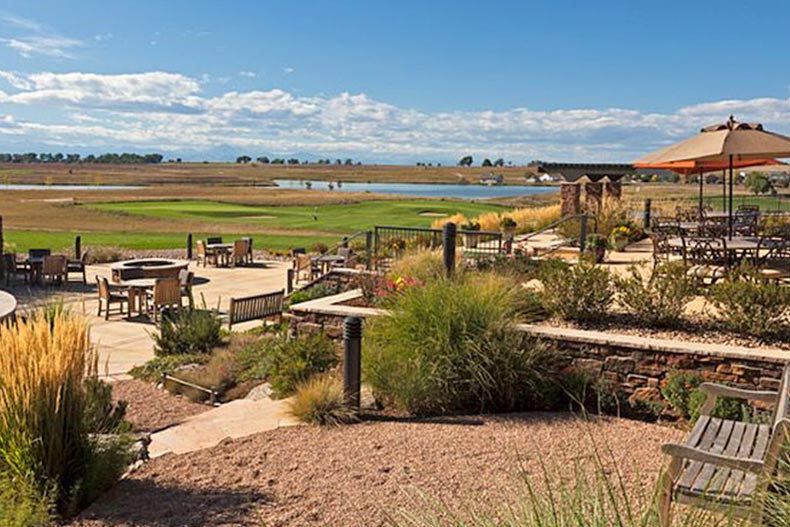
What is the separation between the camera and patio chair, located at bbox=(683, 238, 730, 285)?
35.3ft

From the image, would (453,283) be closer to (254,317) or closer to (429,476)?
(429,476)

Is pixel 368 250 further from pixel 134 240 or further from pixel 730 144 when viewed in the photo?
pixel 134 240

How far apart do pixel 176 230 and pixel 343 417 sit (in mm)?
36547

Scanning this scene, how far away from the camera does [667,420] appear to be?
264 inches

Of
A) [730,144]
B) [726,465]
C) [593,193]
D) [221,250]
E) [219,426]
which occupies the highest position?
[730,144]

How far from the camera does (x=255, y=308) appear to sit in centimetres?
1259

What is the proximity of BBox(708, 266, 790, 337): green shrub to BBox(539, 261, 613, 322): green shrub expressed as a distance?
112 cm

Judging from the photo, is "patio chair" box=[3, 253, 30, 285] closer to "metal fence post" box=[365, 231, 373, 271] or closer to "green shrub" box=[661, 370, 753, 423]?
"metal fence post" box=[365, 231, 373, 271]

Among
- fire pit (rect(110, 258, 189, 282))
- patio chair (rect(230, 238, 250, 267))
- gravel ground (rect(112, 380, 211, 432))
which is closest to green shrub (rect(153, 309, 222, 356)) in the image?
gravel ground (rect(112, 380, 211, 432))

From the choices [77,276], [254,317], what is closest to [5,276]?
[77,276]

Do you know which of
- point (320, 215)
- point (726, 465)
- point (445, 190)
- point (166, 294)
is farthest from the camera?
point (445, 190)

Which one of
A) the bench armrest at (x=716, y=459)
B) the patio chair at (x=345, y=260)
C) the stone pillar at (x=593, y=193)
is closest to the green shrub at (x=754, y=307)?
the bench armrest at (x=716, y=459)

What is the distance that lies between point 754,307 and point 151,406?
246 inches

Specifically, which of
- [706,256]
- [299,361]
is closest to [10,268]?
[299,361]
